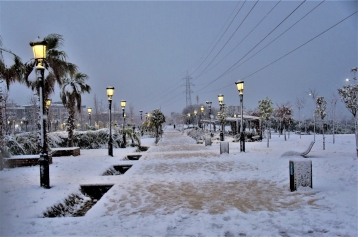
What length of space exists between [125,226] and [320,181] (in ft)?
19.3

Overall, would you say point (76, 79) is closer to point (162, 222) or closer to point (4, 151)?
point (4, 151)

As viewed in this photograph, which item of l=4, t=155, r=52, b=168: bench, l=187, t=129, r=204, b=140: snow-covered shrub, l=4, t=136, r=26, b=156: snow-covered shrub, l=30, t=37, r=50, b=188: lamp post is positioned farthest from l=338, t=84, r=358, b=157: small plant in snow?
l=4, t=136, r=26, b=156: snow-covered shrub

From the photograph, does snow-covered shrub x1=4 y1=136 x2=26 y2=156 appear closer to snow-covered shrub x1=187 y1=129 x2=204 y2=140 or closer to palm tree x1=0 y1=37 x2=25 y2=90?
palm tree x1=0 y1=37 x2=25 y2=90

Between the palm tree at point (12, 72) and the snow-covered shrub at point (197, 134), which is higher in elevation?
the palm tree at point (12, 72)

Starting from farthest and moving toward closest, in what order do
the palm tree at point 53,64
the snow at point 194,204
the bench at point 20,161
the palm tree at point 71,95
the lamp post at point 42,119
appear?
the palm tree at point 71,95
the palm tree at point 53,64
the bench at point 20,161
the lamp post at point 42,119
the snow at point 194,204

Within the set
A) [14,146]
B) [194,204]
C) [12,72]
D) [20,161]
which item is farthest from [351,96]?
[14,146]

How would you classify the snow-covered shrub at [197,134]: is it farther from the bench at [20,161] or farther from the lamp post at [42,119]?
the lamp post at [42,119]

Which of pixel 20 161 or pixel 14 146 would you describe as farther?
pixel 14 146

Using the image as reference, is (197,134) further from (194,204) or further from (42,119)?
(194,204)

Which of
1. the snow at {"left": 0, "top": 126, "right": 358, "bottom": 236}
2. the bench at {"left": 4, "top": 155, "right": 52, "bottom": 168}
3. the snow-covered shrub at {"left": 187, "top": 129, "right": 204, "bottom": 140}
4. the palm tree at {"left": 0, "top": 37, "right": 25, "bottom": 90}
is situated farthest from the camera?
the snow-covered shrub at {"left": 187, "top": 129, "right": 204, "bottom": 140}

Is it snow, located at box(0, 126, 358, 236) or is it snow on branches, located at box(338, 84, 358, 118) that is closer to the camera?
snow, located at box(0, 126, 358, 236)

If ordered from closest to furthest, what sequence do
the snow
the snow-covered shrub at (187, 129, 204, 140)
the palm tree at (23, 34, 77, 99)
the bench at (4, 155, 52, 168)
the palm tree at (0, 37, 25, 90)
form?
the snow → the palm tree at (0, 37, 25, 90) → the bench at (4, 155, 52, 168) → the palm tree at (23, 34, 77, 99) → the snow-covered shrub at (187, 129, 204, 140)

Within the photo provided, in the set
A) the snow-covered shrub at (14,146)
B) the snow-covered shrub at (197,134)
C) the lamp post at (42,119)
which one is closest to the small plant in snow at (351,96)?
the lamp post at (42,119)

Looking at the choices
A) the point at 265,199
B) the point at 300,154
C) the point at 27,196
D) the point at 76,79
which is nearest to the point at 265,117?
the point at 300,154
